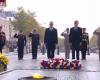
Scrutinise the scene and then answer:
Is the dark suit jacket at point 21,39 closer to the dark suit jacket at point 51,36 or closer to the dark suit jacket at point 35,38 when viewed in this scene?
the dark suit jacket at point 35,38

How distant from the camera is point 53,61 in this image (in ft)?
52.1

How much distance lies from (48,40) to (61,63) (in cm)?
813

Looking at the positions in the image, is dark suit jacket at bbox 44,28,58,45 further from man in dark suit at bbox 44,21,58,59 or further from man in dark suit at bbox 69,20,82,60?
man in dark suit at bbox 69,20,82,60

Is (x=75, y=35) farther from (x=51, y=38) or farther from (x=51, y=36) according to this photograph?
(x=51, y=38)

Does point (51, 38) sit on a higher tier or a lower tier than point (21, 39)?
lower

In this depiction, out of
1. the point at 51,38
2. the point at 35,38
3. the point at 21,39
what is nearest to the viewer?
the point at 51,38

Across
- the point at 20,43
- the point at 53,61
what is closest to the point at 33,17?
the point at 20,43

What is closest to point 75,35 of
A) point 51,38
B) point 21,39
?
point 51,38

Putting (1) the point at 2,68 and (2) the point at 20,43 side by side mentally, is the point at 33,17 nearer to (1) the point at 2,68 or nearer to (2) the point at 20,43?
(2) the point at 20,43

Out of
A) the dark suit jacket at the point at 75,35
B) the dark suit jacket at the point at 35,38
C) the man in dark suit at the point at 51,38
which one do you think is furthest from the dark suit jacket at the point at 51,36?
the dark suit jacket at the point at 35,38

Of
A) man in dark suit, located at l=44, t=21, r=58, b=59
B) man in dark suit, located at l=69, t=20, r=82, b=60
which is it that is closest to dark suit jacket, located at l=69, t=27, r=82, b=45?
man in dark suit, located at l=69, t=20, r=82, b=60

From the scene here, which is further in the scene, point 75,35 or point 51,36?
point 51,36

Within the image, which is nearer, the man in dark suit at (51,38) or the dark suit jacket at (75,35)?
the dark suit jacket at (75,35)

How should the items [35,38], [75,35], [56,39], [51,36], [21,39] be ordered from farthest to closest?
[35,38] < [21,39] < [56,39] < [51,36] < [75,35]
